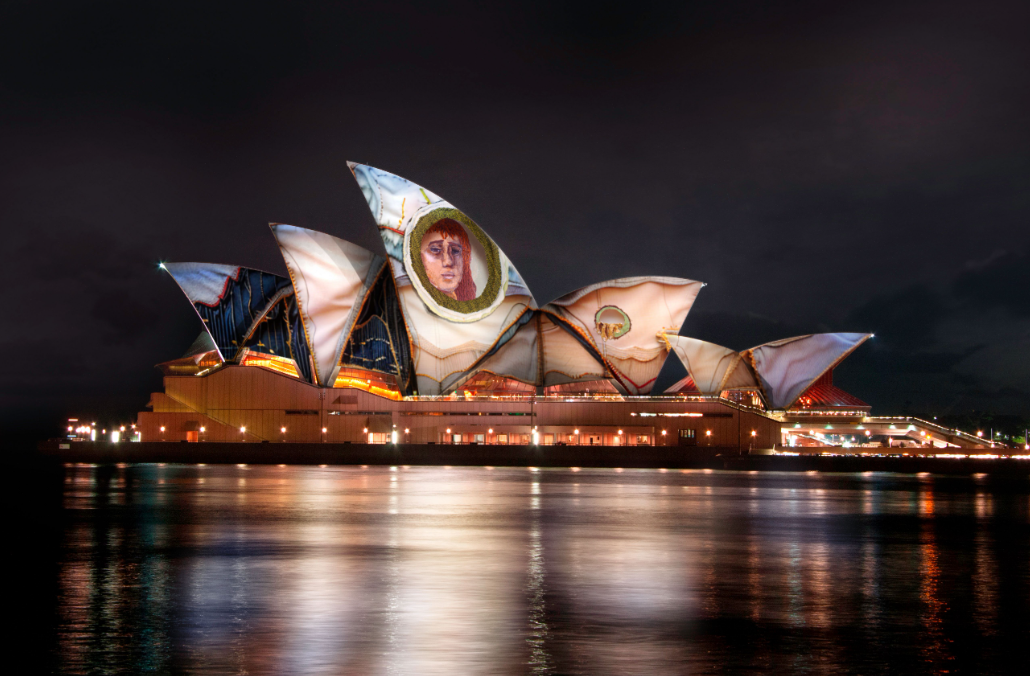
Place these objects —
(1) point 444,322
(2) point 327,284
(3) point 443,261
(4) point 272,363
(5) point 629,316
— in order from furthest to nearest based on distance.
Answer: (5) point 629,316 < (1) point 444,322 < (3) point 443,261 < (4) point 272,363 < (2) point 327,284

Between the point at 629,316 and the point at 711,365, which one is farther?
the point at 629,316

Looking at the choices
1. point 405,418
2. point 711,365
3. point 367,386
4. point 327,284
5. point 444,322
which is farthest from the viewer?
point 711,365

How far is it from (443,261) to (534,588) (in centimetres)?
5172

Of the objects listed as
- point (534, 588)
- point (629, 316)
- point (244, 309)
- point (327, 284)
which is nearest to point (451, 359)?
point (327, 284)

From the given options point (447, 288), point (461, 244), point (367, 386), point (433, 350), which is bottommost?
point (367, 386)

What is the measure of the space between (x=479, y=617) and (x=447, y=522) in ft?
35.1

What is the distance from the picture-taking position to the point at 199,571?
13828 millimetres

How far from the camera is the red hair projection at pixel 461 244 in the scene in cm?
6216

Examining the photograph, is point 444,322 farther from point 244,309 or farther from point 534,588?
point 534,588

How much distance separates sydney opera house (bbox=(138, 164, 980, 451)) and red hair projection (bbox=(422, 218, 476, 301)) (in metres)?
0.10

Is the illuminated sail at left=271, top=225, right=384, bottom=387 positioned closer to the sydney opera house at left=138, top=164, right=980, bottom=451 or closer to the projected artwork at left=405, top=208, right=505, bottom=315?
the sydney opera house at left=138, top=164, right=980, bottom=451

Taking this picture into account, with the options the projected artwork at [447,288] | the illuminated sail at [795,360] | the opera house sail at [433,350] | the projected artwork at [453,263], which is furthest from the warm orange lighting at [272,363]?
the illuminated sail at [795,360]

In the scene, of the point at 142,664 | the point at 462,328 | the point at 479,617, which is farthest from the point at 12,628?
the point at 462,328

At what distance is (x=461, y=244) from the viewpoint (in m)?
63.5
